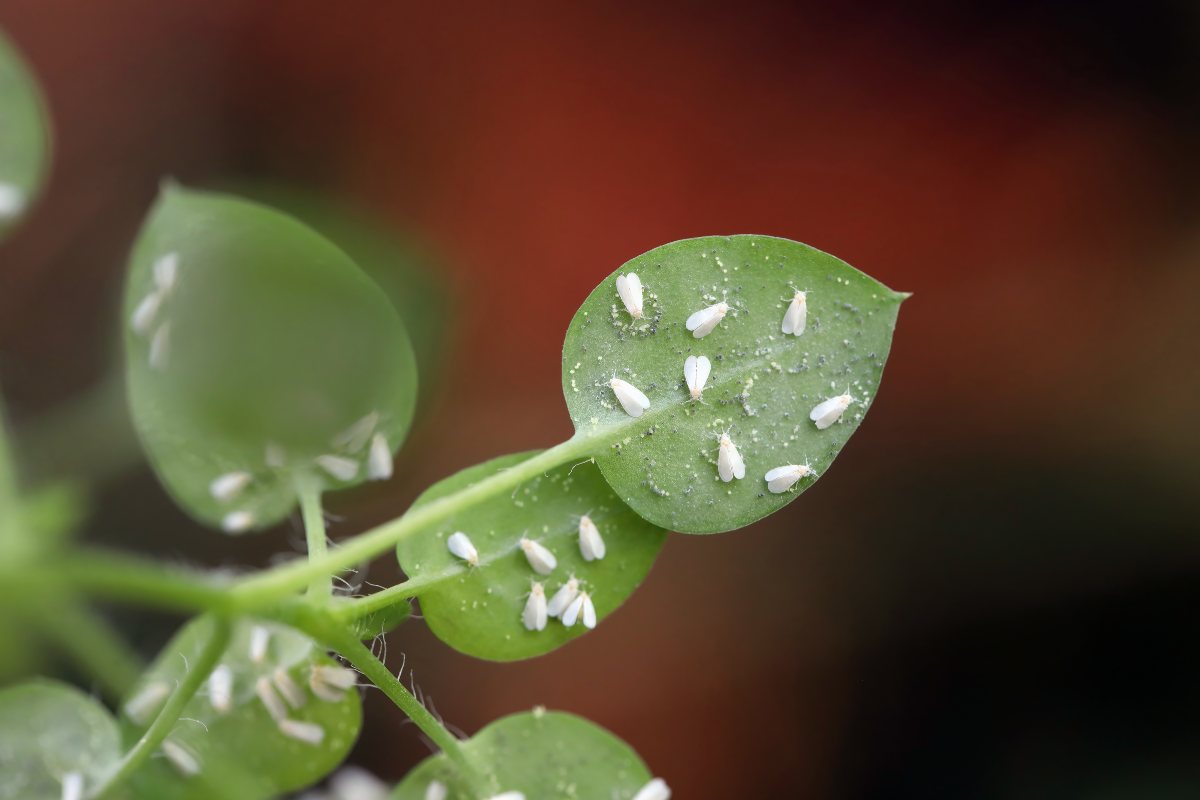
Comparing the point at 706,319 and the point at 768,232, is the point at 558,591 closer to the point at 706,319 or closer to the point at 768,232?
the point at 706,319

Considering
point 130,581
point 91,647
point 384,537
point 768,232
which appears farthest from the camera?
point 768,232

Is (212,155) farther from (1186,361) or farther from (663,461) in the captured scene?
(1186,361)

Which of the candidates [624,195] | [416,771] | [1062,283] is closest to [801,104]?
[624,195]

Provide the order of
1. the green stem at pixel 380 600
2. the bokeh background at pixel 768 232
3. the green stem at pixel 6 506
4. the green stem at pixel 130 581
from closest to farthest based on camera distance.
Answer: the green stem at pixel 130 581 < the green stem at pixel 380 600 < the green stem at pixel 6 506 < the bokeh background at pixel 768 232

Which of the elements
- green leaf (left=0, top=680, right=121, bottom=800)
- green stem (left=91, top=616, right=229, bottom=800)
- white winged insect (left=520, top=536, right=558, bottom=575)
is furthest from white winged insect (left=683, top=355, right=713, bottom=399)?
green leaf (left=0, top=680, right=121, bottom=800)

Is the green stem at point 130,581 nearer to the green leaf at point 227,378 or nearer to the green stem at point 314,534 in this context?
the green stem at point 314,534

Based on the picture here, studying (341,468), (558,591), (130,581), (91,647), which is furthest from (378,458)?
(91,647)

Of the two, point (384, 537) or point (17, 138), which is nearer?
point (384, 537)

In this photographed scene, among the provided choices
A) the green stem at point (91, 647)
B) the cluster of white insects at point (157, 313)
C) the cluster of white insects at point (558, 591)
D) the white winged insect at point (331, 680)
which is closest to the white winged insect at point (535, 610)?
the cluster of white insects at point (558, 591)
